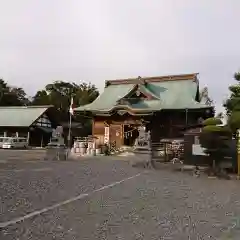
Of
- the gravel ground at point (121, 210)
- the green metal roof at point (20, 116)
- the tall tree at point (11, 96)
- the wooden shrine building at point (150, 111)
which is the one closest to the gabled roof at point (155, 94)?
the wooden shrine building at point (150, 111)

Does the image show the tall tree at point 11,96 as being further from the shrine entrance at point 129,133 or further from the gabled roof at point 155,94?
the shrine entrance at point 129,133

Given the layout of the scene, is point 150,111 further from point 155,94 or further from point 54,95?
point 54,95

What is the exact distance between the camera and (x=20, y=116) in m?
48.1

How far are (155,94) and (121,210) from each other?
2882 centimetres

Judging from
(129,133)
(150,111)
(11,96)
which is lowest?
(129,133)

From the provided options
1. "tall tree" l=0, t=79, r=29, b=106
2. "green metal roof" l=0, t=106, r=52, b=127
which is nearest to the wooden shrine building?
"green metal roof" l=0, t=106, r=52, b=127

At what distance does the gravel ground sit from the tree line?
142 feet

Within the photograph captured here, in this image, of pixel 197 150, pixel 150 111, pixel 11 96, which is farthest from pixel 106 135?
pixel 11 96

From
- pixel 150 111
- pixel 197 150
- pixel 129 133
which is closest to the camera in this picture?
pixel 197 150

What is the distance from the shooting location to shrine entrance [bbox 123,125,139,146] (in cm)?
3319

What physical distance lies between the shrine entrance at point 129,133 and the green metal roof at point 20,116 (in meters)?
17.2

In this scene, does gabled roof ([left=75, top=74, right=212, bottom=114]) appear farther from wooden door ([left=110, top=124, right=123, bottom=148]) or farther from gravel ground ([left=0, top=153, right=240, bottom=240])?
gravel ground ([left=0, top=153, right=240, bottom=240])

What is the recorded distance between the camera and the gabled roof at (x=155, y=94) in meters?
31.9

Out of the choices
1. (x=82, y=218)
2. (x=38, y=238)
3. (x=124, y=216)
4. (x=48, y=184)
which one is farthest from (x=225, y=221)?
(x=48, y=184)
